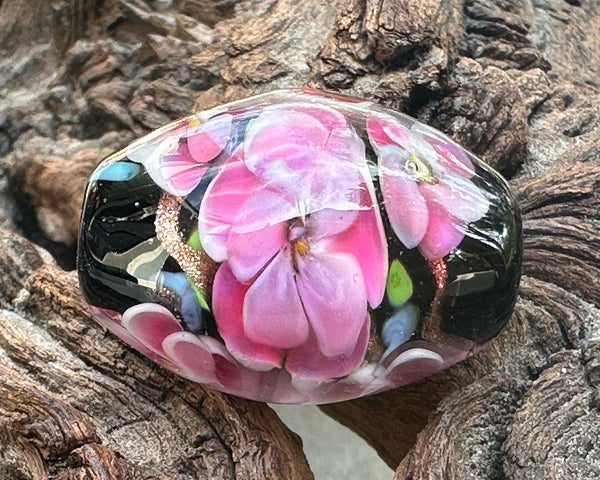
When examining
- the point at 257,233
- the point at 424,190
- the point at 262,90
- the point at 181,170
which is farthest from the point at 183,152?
the point at 262,90

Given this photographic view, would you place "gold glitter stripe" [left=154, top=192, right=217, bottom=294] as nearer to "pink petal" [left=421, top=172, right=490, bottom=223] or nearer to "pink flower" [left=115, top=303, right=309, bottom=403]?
"pink flower" [left=115, top=303, right=309, bottom=403]

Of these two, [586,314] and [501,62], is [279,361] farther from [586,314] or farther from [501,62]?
[501,62]

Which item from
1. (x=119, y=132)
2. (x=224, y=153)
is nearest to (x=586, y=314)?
(x=224, y=153)

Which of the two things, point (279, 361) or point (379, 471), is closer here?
point (279, 361)

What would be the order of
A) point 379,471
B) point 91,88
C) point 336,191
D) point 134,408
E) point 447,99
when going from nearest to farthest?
point 336,191 → point 134,408 → point 447,99 → point 379,471 → point 91,88

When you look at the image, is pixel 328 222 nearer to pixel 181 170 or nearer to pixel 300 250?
pixel 300 250

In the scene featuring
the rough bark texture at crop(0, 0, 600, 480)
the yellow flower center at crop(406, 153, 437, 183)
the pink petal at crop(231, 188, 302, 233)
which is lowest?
the rough bark texture at crop(0, 0, 600, 480)

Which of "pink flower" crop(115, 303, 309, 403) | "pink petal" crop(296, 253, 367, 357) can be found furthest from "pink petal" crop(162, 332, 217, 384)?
"pink petal" crop(296, 253, 367, 357)
